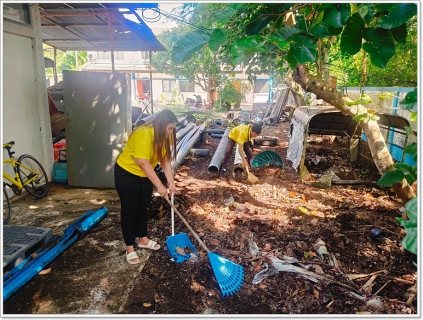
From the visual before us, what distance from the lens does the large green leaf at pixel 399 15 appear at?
2.06 meters

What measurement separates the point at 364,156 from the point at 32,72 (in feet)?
26.8

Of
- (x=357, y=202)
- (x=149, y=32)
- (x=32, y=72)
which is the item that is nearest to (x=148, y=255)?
(x=357, y=202)

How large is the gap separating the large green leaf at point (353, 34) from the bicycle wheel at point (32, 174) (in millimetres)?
5450

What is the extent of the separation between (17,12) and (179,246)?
17.1ft

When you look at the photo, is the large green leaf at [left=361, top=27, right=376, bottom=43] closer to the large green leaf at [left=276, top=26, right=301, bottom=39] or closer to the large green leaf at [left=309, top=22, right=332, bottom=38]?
the large green leaf at [left=309, top=22, right=332, bottom=38]

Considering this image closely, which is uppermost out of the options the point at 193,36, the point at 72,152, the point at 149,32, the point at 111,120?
the point at 149,32

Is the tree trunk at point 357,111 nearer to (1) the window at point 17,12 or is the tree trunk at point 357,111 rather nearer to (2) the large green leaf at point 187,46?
(2) the large green leaf at point 187,46

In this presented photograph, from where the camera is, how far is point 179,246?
3.94m

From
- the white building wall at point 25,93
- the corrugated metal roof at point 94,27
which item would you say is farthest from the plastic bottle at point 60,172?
the corrugated metal roof at point 94,27

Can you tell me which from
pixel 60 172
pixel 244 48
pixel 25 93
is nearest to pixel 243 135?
pixel 60 172

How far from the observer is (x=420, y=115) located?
6.66 ft

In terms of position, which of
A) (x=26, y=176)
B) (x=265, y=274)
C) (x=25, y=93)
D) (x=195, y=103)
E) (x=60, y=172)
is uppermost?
(x=25, y=93)

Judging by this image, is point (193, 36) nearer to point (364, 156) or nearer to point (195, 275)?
point (195, 275)

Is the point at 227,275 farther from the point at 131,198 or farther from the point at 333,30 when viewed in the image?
the point at 333,30
